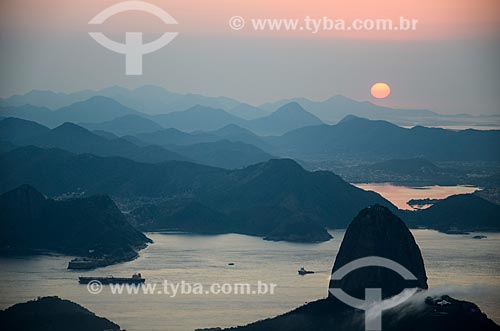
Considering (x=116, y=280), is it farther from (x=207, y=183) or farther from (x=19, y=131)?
(x=19, y=131)

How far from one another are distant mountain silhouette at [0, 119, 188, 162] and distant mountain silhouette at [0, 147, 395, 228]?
1599cm

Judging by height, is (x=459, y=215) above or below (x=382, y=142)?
below

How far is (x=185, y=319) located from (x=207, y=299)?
4.79 meters

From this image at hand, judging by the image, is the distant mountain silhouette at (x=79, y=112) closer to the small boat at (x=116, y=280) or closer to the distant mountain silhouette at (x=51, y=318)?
the small boat at (x=116, y=280)

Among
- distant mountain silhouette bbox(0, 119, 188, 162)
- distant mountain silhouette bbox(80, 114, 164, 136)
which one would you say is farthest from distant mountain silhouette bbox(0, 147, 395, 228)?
distant mountain silhouette bbox(80, 114, 164, 136)

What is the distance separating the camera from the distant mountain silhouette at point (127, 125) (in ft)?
578

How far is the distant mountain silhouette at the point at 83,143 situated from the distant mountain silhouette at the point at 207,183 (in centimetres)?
1599

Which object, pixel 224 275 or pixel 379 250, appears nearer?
pixel 379 250

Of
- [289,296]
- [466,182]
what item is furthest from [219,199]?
[289,296]

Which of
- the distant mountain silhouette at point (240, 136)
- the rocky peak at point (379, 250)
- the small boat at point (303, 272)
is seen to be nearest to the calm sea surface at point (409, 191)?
the small boat at point (303, 272)

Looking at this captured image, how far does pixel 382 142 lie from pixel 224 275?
107441mm

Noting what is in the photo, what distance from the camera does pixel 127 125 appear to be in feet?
586

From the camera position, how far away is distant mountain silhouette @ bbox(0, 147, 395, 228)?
95125 millimetres

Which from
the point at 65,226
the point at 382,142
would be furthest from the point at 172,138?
the point at 65,226
